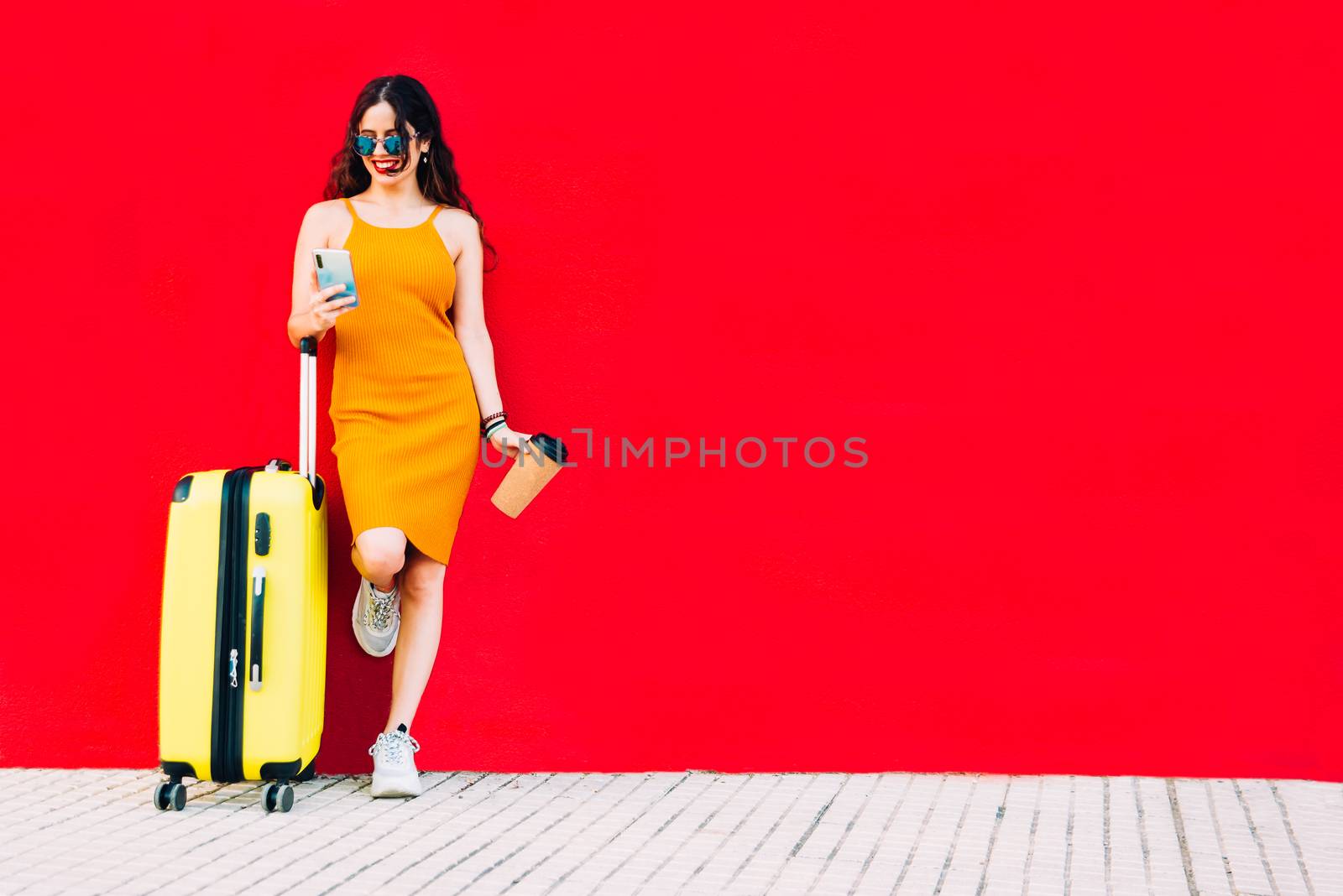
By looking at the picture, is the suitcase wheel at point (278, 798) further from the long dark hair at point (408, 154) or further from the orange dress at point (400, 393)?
the long dark hair at point (408, 154)

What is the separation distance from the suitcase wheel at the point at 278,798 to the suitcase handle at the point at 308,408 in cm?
73

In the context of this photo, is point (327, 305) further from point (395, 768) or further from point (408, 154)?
point (395, 768)

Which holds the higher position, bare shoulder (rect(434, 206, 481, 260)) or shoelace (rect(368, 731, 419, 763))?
bare shoulder (rect(434, 206, 481, 260))

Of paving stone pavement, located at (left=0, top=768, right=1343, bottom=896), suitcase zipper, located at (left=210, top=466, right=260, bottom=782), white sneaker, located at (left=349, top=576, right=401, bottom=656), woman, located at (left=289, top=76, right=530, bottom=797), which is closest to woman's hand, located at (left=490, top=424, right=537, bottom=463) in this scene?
woman, located at (left=289, top=76, right=530, bottom=797)

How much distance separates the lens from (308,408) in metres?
3.48

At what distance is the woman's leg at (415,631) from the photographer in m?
3.58

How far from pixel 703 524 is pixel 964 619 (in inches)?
29.2

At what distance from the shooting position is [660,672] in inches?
148

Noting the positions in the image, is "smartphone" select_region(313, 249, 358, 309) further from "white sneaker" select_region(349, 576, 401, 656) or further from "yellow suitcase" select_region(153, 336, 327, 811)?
"white sneaker" select_region(349, 576, 401, 656)

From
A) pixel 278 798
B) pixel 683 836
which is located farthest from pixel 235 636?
pixel 683 836

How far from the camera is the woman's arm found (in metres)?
3.63

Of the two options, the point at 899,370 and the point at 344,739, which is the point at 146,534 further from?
the point at 899,370

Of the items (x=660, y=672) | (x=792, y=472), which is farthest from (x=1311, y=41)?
(x=660, y=672)

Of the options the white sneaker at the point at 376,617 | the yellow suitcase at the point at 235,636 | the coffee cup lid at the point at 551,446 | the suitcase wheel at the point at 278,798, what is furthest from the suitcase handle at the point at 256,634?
the coffee cup lid at the point at 551,446
